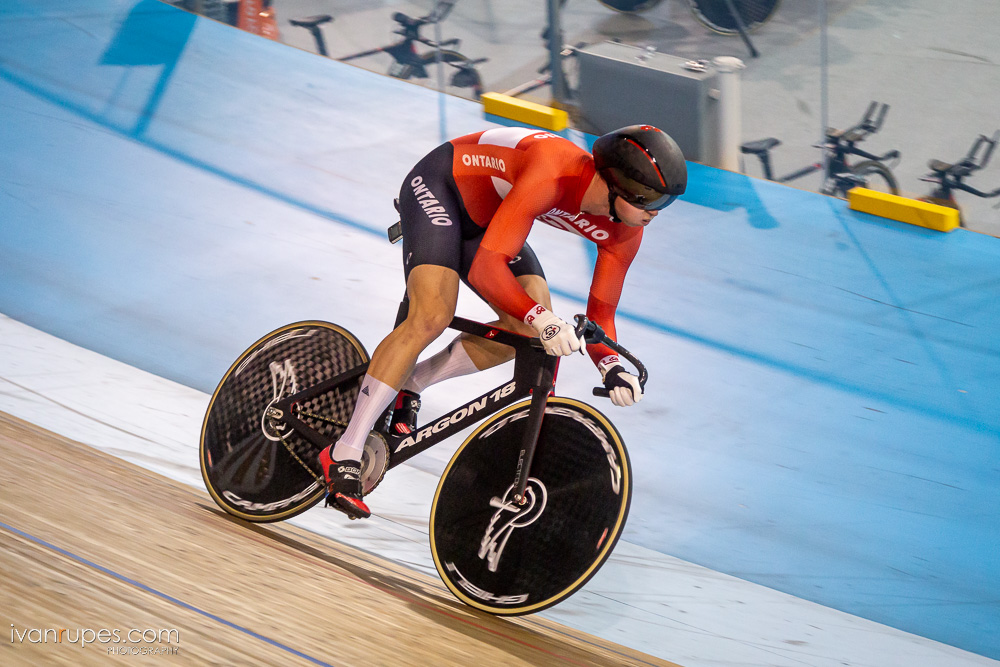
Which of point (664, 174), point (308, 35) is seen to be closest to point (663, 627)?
point (664, 174)

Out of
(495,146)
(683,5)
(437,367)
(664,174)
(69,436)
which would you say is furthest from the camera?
(683,5)

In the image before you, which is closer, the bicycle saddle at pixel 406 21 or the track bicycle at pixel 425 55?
the track bicycle at pixel 425 55

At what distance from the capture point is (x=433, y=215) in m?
2.93

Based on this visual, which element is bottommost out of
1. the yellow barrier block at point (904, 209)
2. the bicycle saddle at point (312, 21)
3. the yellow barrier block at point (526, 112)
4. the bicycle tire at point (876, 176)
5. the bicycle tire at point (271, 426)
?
the yellow barrier block at point (904, 209)

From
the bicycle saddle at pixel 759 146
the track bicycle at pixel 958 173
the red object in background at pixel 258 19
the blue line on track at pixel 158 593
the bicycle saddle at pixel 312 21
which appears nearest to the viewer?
the blue line on track at pixel 158 593

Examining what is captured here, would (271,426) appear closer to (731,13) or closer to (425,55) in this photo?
(731,13)

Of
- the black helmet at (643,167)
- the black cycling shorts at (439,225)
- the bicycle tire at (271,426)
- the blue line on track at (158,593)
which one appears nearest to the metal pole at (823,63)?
the black cycling shorts at (439,225)

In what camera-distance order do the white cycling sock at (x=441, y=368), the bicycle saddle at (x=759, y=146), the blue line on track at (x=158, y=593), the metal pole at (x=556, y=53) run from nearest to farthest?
the blue line on track at (x=158, y=593), the white cycling sock at (x=441, y=368), the bicycle saddle at (x=759, y=146), the metal pole at (x=556, y=53)

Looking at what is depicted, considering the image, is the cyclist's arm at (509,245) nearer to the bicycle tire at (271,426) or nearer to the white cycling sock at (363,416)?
the white cycling sock at (363,416)

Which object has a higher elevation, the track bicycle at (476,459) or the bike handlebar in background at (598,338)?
the bike handlebar in background at (598,338)

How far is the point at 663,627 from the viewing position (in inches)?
126

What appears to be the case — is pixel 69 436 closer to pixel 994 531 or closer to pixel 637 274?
pixel 637 274

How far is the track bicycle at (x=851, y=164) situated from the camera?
257 inches

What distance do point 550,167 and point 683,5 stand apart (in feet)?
17.2
